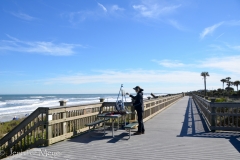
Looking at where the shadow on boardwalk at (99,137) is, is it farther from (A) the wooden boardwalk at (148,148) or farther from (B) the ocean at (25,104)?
(B) the ocean at (25,104)

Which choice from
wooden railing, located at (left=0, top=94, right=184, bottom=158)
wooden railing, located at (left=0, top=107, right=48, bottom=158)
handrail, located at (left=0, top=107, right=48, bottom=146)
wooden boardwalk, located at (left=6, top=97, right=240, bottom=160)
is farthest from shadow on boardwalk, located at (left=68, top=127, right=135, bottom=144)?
handrail, located at (left=0, top=107, right=48, bottom=146)

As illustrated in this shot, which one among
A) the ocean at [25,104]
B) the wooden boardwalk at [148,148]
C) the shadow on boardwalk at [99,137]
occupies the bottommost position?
the ocean at [25,104]

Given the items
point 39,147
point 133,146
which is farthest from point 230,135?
point 39,147

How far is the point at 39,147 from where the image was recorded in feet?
21.9

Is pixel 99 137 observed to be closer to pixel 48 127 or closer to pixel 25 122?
pixel 48 127

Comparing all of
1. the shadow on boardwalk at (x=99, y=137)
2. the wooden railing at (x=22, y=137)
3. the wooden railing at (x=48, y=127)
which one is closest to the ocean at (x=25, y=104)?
the wooden railing at (x=48, y=127)

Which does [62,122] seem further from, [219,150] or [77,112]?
[219,150]

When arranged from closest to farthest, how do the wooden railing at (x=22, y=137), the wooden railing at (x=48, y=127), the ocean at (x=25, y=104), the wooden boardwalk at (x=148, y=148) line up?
the wooden boardwalk at (x=148, y=148), the wooden railing at (x=48, y=127), the wooden railing at (x=22, y=137), the ocean at (x=25, y=104)

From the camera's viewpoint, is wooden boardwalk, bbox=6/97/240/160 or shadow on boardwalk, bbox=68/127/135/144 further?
shadow on boardwalk, bbox=68/127/135/144

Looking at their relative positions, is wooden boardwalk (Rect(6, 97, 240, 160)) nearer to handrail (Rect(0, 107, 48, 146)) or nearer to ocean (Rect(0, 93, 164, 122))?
handrail (Rect(0, 107, 48, 146))

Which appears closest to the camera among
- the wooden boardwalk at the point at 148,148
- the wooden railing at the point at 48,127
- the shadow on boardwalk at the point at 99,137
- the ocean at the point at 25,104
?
the wooden boardwalk at the point at 148,148

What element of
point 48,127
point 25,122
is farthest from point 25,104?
point 48,127

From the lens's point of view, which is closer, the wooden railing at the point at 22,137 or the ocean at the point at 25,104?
the wooden railing at the point at 22,137

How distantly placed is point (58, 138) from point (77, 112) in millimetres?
1391
